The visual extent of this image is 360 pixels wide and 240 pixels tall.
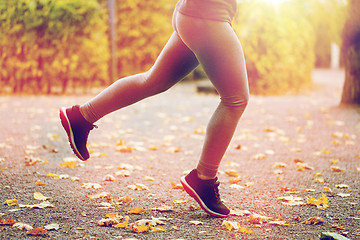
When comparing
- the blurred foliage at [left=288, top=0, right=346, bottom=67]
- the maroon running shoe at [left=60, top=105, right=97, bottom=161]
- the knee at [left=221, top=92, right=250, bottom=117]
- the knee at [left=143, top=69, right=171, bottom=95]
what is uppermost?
the knee at [left=143, top=69, right=171, bottom=95]

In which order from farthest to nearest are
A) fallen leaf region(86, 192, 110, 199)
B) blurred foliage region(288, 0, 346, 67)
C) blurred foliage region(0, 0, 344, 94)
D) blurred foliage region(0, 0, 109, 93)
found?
blurred foliage region(288, 0, 346, 67) < blurred foliage region(0, 0, 344, 94) < blurred foliage region(0, 0, 109, 93) < fallen leaf region(86, 192, 110, 199)

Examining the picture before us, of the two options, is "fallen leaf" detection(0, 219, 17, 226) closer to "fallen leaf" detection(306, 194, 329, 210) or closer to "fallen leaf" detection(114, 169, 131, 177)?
"fallen leaf" detection(114, 169, 131, 177)

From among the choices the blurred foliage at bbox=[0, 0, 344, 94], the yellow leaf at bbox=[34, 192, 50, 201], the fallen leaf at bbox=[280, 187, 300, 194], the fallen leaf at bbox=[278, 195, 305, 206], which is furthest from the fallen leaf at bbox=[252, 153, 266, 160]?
the blurred foliage at bbox=[0, 0, 344, 94]

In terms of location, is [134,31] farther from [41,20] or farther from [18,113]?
[18,113]

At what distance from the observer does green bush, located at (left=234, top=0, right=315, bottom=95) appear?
1033 cm

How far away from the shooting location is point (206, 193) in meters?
2.50

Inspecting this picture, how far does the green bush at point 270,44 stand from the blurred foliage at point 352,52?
3163mm

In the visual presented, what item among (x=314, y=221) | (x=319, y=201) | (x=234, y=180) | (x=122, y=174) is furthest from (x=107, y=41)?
(x=314, y=221)

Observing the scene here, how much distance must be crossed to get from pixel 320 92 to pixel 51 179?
9.52 meters

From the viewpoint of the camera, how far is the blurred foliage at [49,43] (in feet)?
27.9

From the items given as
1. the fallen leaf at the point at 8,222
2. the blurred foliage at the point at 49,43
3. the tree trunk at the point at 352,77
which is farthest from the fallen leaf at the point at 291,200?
the blurred foliage at the point at 49,43

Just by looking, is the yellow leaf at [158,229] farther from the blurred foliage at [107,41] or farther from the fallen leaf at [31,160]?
the blurred foliage at [107,41]

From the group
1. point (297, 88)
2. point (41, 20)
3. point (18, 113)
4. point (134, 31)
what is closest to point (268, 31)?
point (297, 88)

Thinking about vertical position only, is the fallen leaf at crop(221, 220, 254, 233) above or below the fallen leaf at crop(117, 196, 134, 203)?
above
